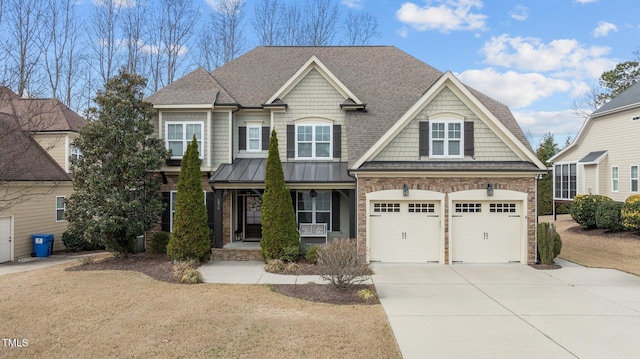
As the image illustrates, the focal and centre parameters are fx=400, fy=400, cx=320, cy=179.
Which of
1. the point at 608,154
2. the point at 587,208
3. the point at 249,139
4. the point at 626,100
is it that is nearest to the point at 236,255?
the point at 249,139

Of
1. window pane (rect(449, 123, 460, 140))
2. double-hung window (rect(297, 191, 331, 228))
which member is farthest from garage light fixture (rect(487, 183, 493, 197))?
double-hung window (rect(297, 191, 331, 228))

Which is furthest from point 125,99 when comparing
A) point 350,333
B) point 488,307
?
point 488,307

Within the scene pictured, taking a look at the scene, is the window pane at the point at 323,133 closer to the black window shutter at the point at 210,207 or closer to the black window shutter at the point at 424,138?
the black window shutter at the point at 424,138

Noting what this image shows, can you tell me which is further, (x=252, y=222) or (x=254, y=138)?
(x=252, y=222)

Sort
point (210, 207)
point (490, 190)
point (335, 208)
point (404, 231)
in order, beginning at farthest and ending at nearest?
point (335, 208), point (210, 207), point (404, 231), point (490, 190)

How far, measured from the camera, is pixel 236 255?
47.9 feet

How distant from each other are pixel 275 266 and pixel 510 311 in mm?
6871

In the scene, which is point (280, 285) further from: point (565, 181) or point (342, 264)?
point (565, 181)

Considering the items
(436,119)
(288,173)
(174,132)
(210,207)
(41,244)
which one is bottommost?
(41,244)

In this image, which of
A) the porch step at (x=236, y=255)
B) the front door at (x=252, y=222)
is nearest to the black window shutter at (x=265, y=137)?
the front door at (x=252, y=222)

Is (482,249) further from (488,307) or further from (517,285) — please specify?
(488,307)

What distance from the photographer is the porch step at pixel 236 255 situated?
572 inches

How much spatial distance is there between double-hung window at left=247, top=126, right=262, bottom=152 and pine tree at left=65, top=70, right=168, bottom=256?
144 inches

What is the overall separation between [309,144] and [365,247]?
203 inches
